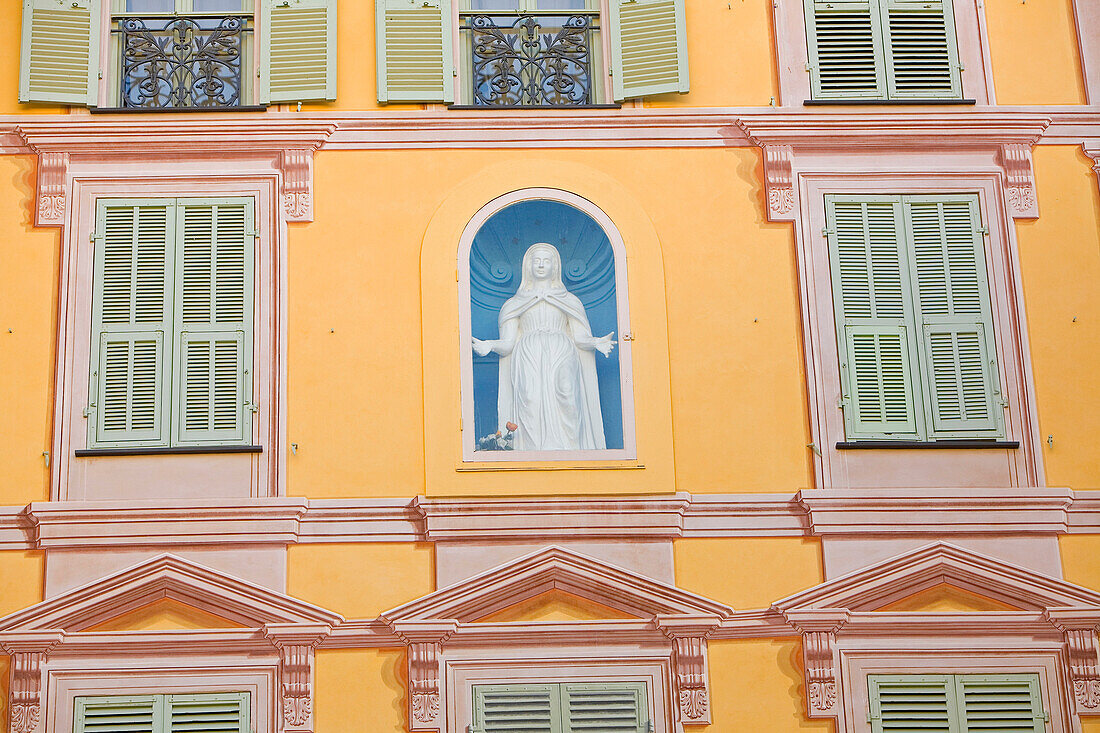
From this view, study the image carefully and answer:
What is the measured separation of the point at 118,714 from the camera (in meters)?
9.64

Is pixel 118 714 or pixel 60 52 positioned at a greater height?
pixel 60 52

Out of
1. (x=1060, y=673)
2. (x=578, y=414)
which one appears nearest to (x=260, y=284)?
(x=578, y=414)

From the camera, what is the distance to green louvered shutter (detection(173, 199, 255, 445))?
33.6ft

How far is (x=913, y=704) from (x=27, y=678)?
17.1 feet

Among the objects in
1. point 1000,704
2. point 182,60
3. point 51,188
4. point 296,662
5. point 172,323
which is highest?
point 182,60

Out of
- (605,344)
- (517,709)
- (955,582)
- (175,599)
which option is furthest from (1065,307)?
(175,599)

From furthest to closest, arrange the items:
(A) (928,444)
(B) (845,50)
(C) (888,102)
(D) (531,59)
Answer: (B) (845,50) → (D) (531,59) → (C) (888,102) → (A) (928,444)

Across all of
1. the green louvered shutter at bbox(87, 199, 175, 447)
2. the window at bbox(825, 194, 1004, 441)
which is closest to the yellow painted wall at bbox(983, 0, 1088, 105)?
the window at bbox(825, 194, 1004, 441)

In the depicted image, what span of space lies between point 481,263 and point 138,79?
2.64 meters

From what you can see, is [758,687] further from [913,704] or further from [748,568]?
[913,704]

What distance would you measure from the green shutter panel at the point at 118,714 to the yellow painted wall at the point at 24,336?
1.30 metres

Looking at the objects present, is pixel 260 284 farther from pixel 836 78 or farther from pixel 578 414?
pixel 836 78

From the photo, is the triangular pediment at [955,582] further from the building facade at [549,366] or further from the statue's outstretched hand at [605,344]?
the statue's outstretched hand at [605,344]

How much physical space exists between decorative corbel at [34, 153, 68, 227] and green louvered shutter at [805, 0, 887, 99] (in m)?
4.97
